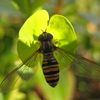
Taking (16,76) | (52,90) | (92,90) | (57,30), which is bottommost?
(92,90)

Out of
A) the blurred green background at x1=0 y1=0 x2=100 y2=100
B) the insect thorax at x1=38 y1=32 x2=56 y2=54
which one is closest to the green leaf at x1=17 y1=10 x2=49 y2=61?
the insect thorax at x1=38 y1=32 x2=56 y2=54

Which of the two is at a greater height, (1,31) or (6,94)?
(1,31)

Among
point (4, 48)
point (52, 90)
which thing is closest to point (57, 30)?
point (52, 90)

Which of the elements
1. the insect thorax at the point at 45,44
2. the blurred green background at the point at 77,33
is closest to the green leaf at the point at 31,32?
the insect thorax at the point at 45,44

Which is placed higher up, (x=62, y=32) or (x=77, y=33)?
(x=62, y=32)

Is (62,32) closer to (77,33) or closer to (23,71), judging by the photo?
(23,71)

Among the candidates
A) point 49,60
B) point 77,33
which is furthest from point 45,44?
point 77,33

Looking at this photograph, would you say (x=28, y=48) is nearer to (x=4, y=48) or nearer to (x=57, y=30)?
(x=57, y=30)
